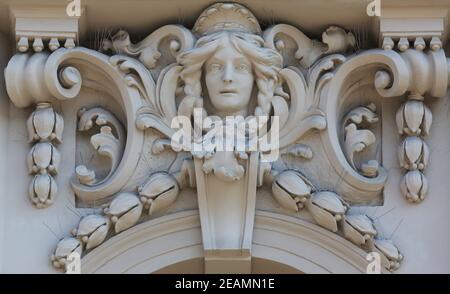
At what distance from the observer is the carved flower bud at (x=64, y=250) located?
9.52m

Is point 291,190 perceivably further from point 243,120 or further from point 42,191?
point 42,191

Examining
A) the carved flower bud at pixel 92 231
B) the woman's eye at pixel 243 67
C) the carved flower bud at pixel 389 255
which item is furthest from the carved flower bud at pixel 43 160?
the carved flower bud at pixel 389 255

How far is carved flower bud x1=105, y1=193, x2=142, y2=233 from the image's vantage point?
9578 millimetres

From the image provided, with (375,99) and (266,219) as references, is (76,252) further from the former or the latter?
(375,99)

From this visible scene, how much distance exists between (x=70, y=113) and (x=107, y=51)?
1.01 feet

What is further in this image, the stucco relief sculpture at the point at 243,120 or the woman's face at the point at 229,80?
the woman's face at the point at 229,80

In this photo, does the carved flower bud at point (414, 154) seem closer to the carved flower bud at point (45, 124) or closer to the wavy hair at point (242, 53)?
the wavy hair at point (242, 53)

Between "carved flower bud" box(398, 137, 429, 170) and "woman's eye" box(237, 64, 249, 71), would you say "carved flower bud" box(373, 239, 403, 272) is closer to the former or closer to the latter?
"carved flower bud" box(398, 137, 429, 170)

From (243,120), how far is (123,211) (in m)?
0.62

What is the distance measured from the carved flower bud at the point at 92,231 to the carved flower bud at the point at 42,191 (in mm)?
179

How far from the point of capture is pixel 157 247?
959cm

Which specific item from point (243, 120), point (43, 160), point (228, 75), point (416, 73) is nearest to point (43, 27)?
point (43, 160)

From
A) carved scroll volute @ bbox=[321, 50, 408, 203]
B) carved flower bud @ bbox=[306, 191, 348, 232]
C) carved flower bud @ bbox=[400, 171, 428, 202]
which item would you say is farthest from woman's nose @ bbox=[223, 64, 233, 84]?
carved flower bud @ bbox=[400, 171, 428, 202]
